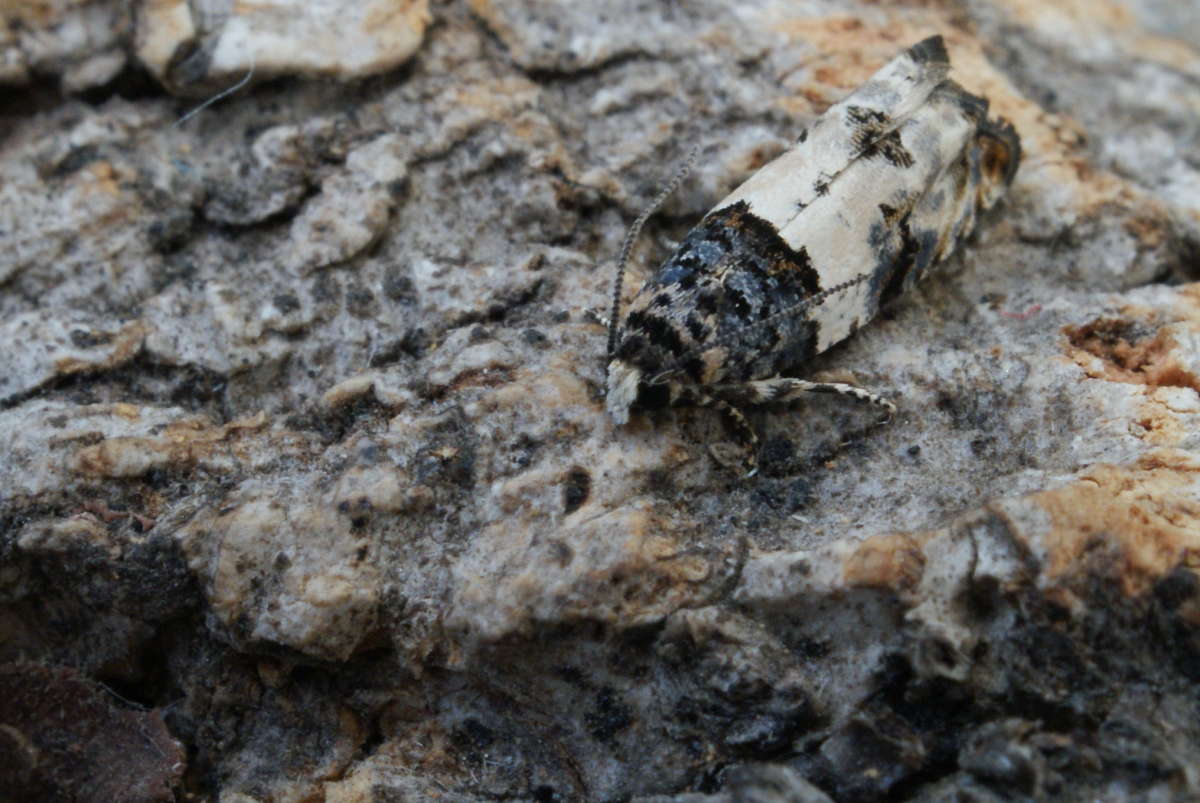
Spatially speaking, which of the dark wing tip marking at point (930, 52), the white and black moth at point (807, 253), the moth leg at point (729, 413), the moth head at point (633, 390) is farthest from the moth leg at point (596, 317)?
the dark wing tip marking at point (930, 52)

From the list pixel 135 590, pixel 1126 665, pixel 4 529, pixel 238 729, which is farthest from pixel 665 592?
pixel 4 529

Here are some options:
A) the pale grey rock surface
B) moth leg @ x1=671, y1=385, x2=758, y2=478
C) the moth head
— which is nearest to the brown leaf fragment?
the pale grey rock surface

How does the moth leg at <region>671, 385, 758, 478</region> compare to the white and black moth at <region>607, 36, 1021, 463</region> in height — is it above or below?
below

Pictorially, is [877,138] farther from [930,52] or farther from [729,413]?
[729,413]

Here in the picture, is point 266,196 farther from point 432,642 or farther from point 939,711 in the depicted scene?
point 939,711

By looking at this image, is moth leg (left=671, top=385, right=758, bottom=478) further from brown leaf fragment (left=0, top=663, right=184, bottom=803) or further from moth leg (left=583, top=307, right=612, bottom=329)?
brown leaf fragment (left=0, top=663, right=184, bottom=803)

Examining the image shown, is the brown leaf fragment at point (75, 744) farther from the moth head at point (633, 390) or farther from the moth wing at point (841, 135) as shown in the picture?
the moth wing at point (841, 135)

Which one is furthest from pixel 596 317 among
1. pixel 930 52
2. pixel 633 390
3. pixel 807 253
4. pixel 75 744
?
pixel 75 744
